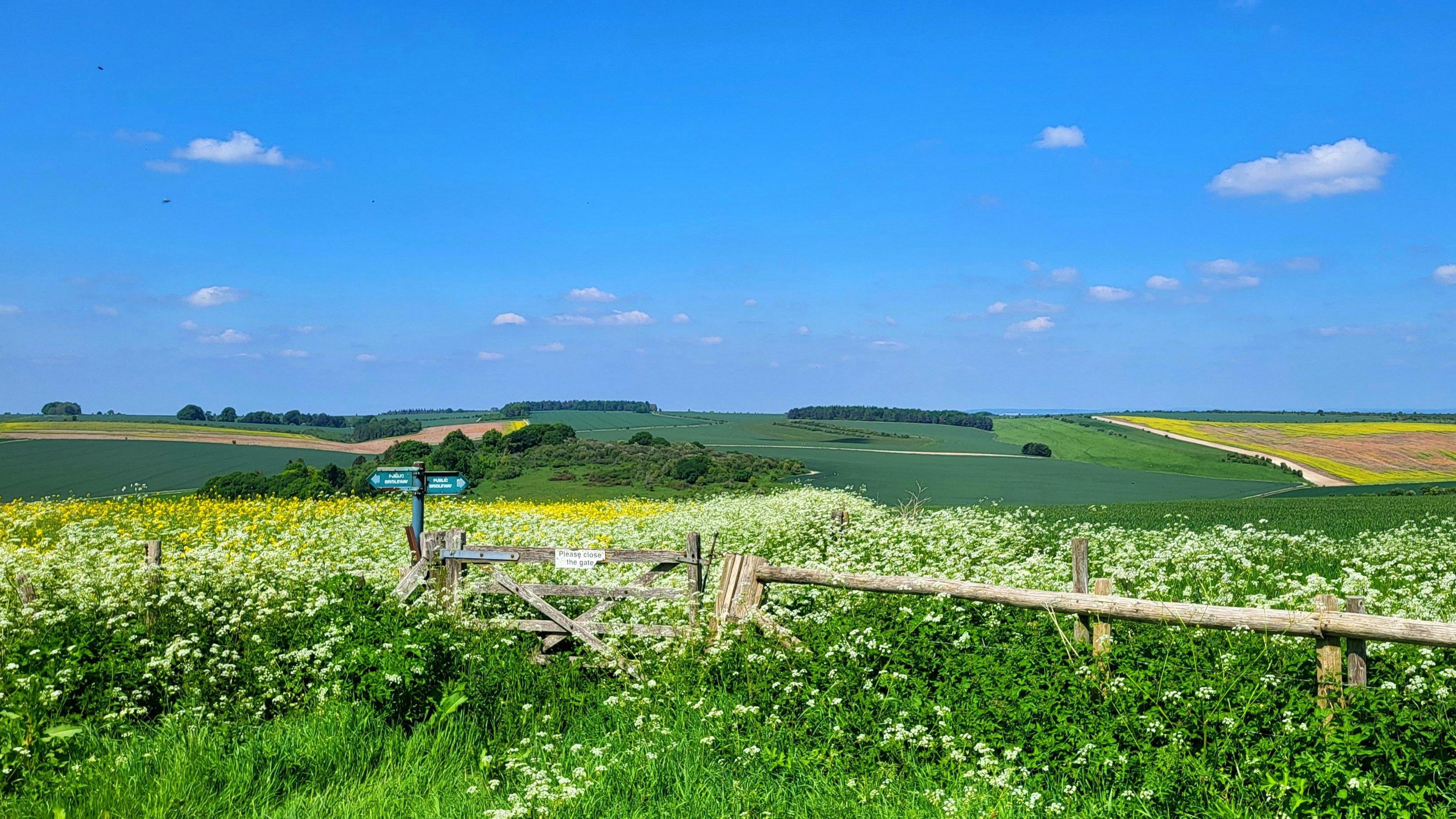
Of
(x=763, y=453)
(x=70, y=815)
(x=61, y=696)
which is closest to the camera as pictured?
(x=70, y=815)

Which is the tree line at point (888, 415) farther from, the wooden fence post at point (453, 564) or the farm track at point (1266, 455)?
the wooden fence post at point (453, 564)

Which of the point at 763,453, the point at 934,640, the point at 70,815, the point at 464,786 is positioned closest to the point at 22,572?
the point at 70,815

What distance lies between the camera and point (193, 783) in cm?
561

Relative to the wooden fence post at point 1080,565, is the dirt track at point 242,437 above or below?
above

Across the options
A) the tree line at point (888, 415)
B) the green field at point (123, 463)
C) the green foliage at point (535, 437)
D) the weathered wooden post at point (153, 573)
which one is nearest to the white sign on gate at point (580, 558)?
the weathered wooden post at point (153, 573)

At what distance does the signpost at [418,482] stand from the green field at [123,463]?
93.8 feet

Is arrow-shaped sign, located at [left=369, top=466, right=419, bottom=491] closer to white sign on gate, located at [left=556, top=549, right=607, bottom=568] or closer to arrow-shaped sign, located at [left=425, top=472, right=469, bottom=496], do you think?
arrow-shaped sign, located at [left=425, top=472, right=469, bottom=496]

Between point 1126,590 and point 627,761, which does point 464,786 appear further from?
point 1126,590

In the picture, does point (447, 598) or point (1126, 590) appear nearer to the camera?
point (447, 598)

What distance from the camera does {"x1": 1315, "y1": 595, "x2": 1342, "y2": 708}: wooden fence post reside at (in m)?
5.91

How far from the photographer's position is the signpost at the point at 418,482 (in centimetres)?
1112

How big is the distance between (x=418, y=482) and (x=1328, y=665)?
32.9 ft

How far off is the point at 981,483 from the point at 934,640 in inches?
1976

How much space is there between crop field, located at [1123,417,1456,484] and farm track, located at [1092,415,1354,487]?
1.60 feet
